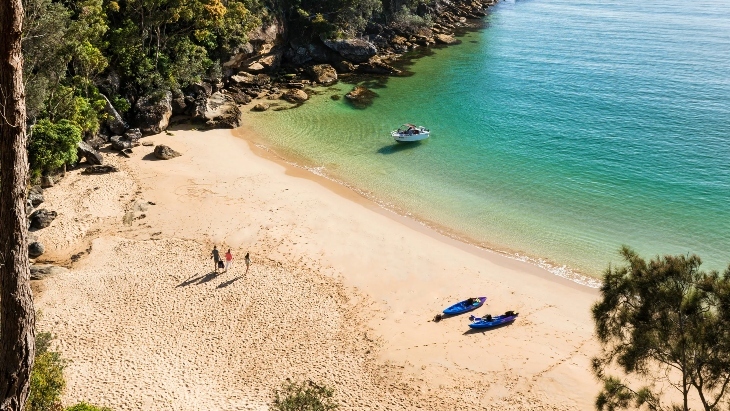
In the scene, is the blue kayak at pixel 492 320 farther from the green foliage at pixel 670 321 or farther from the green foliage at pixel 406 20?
the green foliage at pixel 406 20

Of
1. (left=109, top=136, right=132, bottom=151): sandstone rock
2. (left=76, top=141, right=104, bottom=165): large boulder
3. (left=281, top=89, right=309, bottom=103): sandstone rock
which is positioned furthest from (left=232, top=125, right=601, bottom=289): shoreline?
(left=76, top=141, right=104, bottom=165): large boulder

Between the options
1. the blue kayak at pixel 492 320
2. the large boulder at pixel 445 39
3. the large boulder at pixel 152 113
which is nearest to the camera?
the blue kayak at pixel 492 320

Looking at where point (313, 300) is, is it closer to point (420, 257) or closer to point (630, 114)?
point (420, 257)

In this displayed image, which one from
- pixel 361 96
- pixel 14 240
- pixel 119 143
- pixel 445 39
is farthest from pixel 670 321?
pixel 445 39

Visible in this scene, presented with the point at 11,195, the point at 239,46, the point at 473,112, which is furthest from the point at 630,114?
the point at 11,195

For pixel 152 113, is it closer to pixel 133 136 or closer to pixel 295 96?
pixel 133 136

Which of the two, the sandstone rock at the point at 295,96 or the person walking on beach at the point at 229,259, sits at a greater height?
the sandstone rock at the point at 295,96

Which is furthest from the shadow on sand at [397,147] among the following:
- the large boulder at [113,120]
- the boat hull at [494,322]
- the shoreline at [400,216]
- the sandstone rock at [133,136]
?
the boat hull at [494,322]
